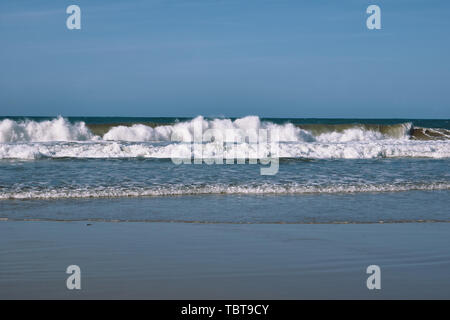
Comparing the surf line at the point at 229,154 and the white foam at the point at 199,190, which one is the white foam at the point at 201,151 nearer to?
the surf line at the point at 229,154

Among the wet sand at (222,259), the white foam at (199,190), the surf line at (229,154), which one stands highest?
the surf line at (229,154)

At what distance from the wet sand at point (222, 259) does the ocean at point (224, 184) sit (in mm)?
879

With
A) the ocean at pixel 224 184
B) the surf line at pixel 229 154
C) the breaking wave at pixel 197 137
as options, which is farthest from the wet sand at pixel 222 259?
the breaking wave at pixel 197 137

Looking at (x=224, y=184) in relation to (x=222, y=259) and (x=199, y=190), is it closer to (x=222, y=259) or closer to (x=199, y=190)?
(x=199, y=190)

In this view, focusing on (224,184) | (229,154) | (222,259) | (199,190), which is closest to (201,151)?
(229,154)

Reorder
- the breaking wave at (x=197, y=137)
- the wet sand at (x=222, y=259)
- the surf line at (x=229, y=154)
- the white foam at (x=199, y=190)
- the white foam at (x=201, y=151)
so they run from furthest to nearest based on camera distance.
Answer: the breaking wave at (x=197, y=137) → the white foam at (x=201, y=151) → the surf line at (x=229, y=154) → the white foam at (x=199, y=190) → the wet sand at (x=222, y=259)

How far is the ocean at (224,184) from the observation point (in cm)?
942

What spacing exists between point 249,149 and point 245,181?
7140 millimetres

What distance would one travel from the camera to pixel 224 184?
40.2ft

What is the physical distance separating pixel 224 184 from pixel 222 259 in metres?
5.93

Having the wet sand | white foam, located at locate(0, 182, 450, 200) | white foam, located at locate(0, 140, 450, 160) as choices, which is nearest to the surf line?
white foam, located at locate(0, 140, 450, 160)

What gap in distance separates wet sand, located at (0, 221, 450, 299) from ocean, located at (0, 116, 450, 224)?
2.89 ft

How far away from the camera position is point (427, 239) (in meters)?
7.57

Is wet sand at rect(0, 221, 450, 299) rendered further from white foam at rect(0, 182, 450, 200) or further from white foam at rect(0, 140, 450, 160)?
white foam at rect(0, 140, 450, 160)
